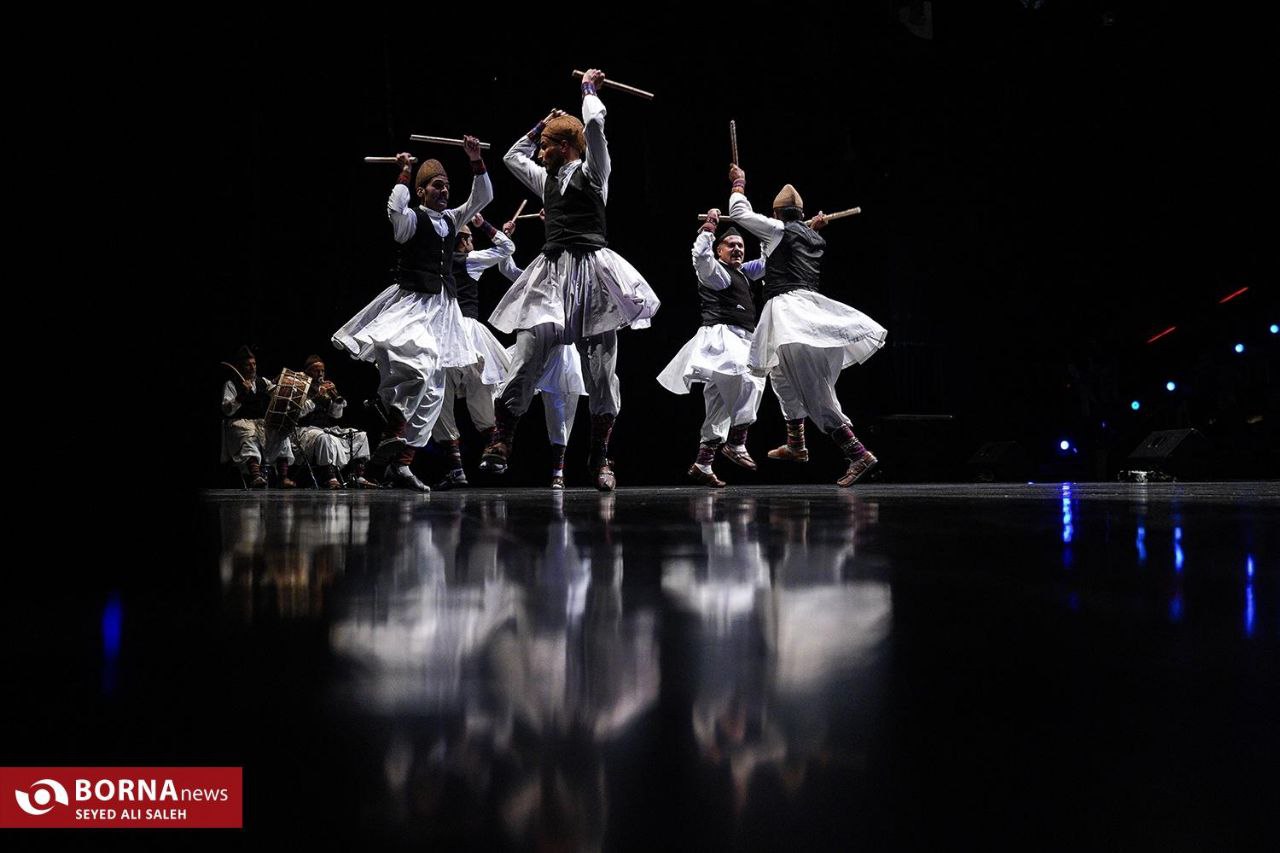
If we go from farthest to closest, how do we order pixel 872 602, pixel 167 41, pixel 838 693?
pixel 167 41 → pixel 872 602 → pixel 838 693

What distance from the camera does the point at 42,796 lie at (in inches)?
11.7

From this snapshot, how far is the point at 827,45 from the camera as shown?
23.7 ft

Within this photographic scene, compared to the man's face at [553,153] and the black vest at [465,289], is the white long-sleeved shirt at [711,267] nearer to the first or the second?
the black vest at [465,289]

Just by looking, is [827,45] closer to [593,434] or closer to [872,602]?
[593,434]

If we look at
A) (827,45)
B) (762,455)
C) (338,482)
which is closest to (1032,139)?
(827,45)

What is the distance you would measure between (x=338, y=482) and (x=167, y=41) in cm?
629

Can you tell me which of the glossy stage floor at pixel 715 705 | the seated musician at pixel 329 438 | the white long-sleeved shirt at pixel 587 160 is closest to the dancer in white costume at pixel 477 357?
the white long-sleeved shirt at pixel 587 160

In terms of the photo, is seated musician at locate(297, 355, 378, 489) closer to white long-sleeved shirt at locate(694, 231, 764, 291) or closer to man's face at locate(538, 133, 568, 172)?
white long-sleeved shirt at locate(694, 231, 764, 291)

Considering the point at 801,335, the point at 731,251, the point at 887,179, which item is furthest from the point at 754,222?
the point at 887,179

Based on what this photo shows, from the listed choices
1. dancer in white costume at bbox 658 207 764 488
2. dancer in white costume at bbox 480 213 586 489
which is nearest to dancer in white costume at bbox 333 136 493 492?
dancer in white costume at bbox 480 213 586 489

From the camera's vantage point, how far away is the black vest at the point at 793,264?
471 cm

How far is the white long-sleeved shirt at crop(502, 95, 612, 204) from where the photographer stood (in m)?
3.61

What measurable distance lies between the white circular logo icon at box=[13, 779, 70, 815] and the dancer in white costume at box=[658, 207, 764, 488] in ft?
16.6

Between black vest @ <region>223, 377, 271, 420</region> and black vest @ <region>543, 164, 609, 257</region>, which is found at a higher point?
black vest @ <region>543, 164, 609, 257</region>
